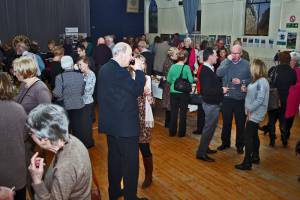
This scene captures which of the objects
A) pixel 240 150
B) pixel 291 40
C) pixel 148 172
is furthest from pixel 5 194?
pixel 291 40

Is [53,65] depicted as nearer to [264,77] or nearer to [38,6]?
[264,77]

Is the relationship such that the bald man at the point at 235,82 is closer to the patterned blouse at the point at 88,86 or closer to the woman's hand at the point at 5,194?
the patterned blouse at the point at 88,86

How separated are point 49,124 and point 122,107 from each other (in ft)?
3.65

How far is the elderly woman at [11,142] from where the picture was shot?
221 cm

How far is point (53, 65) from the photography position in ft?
17.0

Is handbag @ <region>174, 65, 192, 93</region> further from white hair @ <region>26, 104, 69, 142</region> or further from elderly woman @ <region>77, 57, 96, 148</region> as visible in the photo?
white hair @ <region>26, 104, 69, 142</region>

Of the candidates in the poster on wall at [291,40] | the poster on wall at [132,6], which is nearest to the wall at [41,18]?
the poster on wall at [132,6]

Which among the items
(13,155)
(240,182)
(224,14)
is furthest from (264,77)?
(224,14)

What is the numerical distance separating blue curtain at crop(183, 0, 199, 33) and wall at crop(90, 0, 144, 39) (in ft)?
11.2

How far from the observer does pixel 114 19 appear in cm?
1320

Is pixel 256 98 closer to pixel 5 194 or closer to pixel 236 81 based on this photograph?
pixel 236 81

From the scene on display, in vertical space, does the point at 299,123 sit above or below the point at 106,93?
below

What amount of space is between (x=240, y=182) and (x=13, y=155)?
2.63m

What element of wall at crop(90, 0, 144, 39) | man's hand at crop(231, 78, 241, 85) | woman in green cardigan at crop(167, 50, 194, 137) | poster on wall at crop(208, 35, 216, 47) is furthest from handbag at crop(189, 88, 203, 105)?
wall at crop(90, 0, 144, 39)
